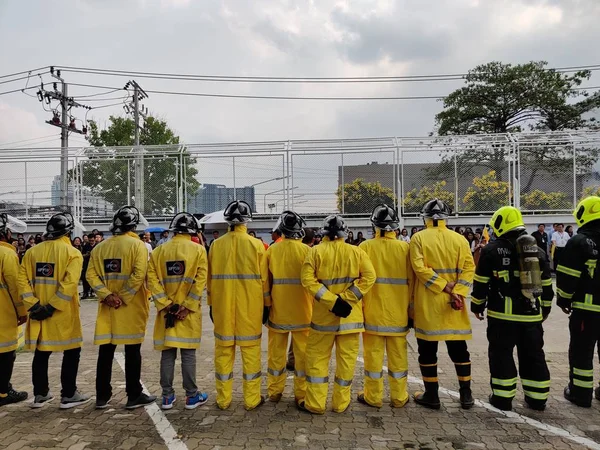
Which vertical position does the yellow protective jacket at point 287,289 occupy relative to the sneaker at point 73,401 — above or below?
above

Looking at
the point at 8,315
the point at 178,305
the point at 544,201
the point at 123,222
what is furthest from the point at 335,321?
the point at 544,201

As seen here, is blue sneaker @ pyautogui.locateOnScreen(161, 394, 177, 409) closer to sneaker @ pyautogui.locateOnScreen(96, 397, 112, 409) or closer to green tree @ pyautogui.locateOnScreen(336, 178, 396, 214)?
sneaker @ pyautogui.locateOnScreen(96, 397, 112, 409)

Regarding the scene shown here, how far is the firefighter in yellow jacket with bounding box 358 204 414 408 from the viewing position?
4.45 meters

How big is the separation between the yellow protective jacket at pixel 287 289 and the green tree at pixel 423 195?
39.3ft

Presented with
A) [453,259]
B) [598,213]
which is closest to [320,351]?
[453,259]

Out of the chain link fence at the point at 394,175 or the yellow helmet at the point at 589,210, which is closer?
the yellow helmet at the point at 589,210

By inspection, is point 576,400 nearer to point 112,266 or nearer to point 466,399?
point 466,399

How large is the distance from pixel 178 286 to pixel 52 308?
1338 mm

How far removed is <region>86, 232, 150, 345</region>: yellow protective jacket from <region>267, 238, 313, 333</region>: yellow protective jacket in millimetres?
1362

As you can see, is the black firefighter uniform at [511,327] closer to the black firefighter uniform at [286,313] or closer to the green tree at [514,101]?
the black firefighter uniform at [286,313]

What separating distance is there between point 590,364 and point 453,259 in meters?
1.76

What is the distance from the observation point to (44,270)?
4641mm

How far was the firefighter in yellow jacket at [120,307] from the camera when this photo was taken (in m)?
4.52

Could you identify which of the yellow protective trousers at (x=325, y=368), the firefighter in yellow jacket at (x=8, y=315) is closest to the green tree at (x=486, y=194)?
the yellow protective trousers at (x=325, y=368)
